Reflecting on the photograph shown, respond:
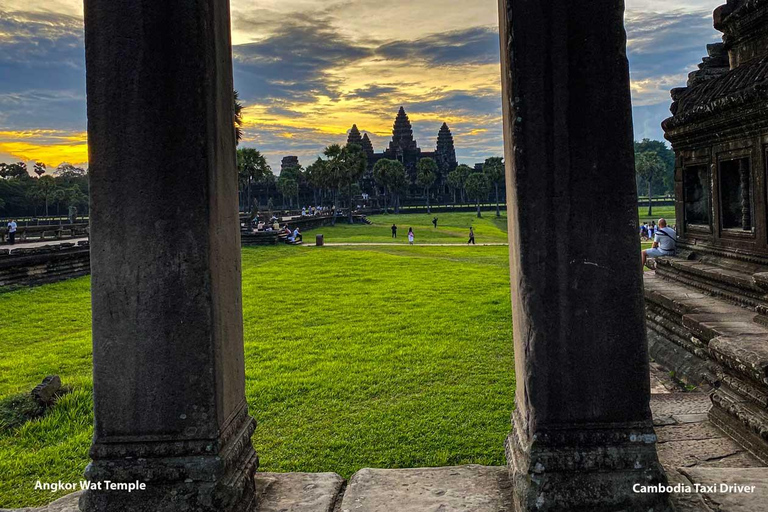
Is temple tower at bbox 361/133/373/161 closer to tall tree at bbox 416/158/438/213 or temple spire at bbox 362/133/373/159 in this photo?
temple spire at bbox 362/133/373/159

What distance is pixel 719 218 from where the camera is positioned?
5.79 m

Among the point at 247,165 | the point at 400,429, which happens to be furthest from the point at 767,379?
the point at 247,165

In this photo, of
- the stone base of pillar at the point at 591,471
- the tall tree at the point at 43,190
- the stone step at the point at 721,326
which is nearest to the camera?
the stone base of pillar at the point at 591,471

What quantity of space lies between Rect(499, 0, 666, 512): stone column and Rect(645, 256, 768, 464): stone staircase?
1539 mm

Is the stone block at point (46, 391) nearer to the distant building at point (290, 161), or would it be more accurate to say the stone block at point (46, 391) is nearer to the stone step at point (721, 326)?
Answer: the stone step at point (721, 326)

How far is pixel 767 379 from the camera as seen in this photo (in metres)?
2.75

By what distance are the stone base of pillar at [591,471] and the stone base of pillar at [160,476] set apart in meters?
1.07

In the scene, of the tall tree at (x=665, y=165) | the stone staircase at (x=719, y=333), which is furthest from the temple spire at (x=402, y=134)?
the stone staircase at (x=719, y=333)

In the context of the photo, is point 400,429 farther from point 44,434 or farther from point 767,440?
point 44,434

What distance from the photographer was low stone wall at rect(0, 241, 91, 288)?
42.5 ft

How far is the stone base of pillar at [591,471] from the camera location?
1784 mm

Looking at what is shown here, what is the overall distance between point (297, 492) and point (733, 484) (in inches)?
66.7

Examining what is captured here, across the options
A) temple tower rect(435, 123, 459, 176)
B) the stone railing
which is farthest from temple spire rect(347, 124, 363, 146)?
the stone railing

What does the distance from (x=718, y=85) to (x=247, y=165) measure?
36.0 meters
